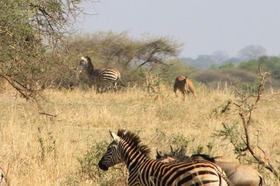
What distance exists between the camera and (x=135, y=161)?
6.36 meters

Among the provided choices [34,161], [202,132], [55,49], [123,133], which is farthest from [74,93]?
[123,133]

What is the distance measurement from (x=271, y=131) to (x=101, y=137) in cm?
285

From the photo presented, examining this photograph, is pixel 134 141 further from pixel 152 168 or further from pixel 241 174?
pixel 241 174

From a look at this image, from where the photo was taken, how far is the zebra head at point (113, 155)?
6.61 meters

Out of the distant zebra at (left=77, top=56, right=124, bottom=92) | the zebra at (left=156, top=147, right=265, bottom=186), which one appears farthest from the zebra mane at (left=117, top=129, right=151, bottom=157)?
the distant zebra at (left=77, top=56, right=124, bottom=92)

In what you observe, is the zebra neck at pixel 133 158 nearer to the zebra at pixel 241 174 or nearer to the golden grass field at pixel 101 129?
the zebra at pixel 241 174

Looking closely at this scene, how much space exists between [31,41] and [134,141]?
3.39 metres

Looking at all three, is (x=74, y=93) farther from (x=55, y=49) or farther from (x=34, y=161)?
(x=34, y=161)

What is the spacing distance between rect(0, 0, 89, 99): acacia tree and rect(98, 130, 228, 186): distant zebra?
2.57 metres

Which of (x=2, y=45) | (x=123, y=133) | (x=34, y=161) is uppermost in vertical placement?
(x=2, y=45)

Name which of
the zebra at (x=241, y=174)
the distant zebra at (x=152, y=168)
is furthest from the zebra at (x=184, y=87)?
the zebra at (x=241, y=174)

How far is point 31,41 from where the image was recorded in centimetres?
937

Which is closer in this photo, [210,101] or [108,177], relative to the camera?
[108,177]

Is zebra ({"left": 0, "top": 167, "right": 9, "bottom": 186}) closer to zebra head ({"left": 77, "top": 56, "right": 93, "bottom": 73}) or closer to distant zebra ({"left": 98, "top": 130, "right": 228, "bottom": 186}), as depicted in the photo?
distant zebra ({"left": 98, "top": 130, "right": 228, "bottom": 186})
